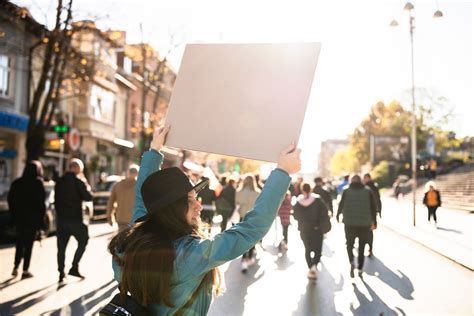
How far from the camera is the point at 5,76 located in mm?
22484

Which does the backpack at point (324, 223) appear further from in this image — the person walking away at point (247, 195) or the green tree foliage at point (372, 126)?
the green tree foliage at point (372, 126)

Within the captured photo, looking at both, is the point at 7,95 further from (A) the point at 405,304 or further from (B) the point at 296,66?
(B) the point at 296,66

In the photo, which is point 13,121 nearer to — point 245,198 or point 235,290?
point 245,198

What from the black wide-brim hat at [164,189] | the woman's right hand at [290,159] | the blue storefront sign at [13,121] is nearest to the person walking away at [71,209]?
the black wide-brim hat at [164,189]

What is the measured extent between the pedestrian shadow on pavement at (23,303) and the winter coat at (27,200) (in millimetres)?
1429

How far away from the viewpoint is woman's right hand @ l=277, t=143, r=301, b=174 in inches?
79.5

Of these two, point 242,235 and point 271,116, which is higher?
point 271,116

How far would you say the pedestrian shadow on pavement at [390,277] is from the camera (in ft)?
26.9

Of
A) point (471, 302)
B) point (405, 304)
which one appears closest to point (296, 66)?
point (405, 304)

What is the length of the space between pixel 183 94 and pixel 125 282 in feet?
2.92

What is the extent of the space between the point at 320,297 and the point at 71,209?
4.18 metres

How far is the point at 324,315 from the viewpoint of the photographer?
655 cm

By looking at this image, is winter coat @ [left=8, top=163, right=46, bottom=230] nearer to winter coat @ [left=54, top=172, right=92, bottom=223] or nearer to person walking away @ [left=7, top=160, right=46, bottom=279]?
person walking away @ [left=7, top=160, right=46, bottom=279]

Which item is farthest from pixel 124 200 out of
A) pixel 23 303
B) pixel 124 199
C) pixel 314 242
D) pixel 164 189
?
pixel 164 189
